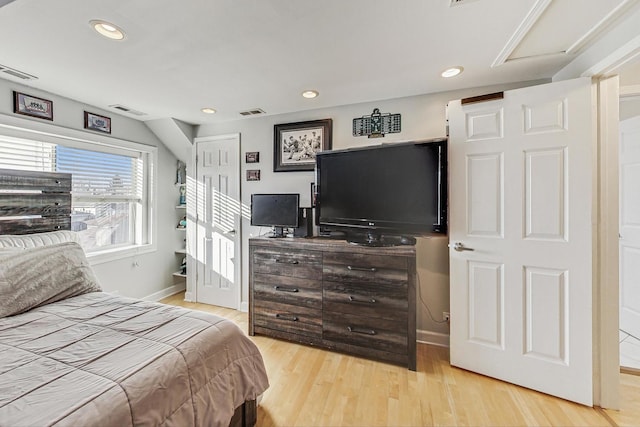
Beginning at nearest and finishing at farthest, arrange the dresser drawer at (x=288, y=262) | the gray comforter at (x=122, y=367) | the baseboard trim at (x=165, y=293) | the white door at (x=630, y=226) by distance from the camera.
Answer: the gray comforter at (x=122, y=367) → the dresser drawer at (x=288, y=262) → the white door at (x=630, y=226) → the baseboard trim at (x=165, y=293)

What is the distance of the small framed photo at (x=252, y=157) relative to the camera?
10.4ft

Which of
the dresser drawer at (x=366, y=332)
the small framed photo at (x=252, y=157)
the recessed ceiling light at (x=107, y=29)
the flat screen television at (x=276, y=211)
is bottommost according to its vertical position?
the dresser drawer at (x=366, y=332)

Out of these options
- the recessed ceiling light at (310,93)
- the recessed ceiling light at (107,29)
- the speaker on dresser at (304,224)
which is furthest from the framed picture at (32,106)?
the speaker on dresser at (304,224)

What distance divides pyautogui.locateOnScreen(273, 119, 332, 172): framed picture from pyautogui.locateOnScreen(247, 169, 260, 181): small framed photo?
238 millimetres

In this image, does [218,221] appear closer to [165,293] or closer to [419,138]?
[165,293]

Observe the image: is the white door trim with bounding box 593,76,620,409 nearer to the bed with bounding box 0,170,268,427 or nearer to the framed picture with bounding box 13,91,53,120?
the bed with bounding box 0,170,268,427

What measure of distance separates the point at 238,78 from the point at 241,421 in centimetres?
232

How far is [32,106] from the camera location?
239 centimetres

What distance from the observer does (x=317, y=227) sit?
2844mm

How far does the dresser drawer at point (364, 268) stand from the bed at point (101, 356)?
0.95 m

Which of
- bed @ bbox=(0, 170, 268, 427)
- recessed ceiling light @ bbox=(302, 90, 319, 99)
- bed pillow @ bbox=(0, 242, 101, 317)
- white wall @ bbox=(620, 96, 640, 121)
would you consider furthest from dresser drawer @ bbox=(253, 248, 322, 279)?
white wall @ bbox=(620, 96, 640, 121)

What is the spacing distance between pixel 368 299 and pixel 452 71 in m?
1.88

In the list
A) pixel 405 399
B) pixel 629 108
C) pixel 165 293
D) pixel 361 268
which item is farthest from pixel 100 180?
pixel 629 108

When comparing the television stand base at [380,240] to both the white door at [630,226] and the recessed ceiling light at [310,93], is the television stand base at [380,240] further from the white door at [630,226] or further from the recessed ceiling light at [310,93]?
the white door at [630,226]
